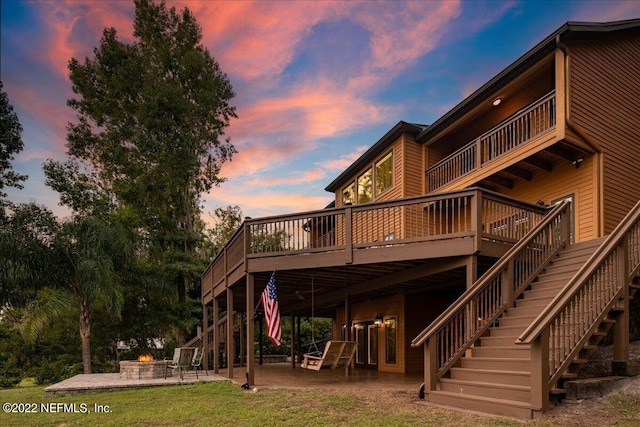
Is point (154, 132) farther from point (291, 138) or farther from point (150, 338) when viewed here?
point (150, 338)

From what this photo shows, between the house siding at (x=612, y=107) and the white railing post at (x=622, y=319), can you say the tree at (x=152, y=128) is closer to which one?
the house siding at (x=612, y=107)

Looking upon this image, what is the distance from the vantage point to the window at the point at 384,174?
1642 cm

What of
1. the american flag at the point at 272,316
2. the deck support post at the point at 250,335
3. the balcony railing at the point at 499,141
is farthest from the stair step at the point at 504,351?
the balcony railing at the point at 499,141

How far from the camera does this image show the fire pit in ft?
42.2

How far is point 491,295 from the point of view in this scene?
345 inches

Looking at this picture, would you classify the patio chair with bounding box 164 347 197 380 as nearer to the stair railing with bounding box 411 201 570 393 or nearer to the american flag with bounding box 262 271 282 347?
the american flag with bounding box 262 271 282 347

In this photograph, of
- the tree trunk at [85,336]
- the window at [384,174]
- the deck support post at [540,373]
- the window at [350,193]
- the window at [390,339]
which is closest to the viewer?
the deck support post at [540,373]

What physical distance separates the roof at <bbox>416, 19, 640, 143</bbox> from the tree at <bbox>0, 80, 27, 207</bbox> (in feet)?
67.8

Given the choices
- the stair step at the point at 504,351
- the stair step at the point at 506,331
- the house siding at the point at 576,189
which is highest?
the house siding at the point at 576,189

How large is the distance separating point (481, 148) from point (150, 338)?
56.5 feet

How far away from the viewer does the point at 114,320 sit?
19750 millimetres

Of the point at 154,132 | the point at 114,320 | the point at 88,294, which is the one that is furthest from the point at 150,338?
the point at 154,132

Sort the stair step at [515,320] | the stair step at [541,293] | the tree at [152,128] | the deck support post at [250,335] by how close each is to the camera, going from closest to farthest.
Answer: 1. the stair step at [515,320]
2. the stair step at [541,293]
3. the deck support post at [250,335]
4. the tree at [152,128]

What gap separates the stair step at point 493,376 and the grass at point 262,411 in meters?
0.85
